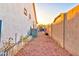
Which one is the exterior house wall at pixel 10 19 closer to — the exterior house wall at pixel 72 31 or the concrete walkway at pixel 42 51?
the concrete walkway at pixel 42 51

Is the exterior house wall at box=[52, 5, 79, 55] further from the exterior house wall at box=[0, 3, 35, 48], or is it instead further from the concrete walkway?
the exterior house wall at box=[0, 3, 35, 48]

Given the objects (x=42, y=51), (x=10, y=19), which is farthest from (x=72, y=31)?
(x=10, y=19)

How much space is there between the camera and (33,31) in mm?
13500

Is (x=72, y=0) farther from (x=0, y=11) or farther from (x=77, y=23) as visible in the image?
(x=0, y=11)

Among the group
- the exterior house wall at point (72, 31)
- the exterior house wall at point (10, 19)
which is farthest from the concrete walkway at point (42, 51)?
the exterior house wall at point (10, 19)

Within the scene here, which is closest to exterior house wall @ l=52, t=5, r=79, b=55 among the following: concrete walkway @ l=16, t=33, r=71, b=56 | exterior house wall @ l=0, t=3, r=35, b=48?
concrete walkway @ l=16, t=33, r=71, b=56

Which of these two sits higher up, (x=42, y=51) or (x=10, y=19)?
(x=10, y=19)

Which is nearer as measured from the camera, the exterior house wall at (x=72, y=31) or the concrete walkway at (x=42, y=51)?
the exterior house wall at (x=72, y=31)

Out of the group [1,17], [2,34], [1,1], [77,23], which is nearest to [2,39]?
[2,34]

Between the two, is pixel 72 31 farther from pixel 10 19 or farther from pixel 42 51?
pixel 10 19

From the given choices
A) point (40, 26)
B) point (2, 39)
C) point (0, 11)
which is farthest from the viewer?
point (40, 26)

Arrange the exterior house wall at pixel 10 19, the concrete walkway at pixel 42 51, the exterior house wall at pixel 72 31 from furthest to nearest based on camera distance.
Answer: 1. the concrete walkway at pixel 42 51
2. the exterior house wall at pixel 72 31
3. the exterior house wall at pixel 10 19

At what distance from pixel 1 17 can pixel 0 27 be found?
0.85ft

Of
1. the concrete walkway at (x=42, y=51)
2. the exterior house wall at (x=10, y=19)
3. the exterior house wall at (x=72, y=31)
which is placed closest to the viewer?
the exterior house wall at (x=10, y=19)
